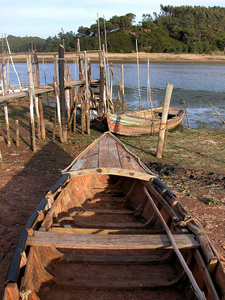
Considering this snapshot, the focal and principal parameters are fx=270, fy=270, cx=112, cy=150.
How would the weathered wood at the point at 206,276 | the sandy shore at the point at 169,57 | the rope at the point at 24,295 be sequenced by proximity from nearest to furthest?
the rope at the point at 24,295 < the weathered wood at the point at 206,276 < the sandy shore at the point at 169,57

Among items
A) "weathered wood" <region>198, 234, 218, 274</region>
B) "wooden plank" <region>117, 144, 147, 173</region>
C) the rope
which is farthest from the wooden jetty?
"weathered wood" <region>198, 234, 218, 274</region>

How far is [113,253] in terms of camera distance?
15.3 ft

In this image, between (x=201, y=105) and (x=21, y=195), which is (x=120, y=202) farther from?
(x=201, y=105)

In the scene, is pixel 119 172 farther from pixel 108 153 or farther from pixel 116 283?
pixel 116 283

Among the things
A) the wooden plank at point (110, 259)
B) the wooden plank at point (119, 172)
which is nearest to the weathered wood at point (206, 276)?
the wooden plank at point (110, 259)

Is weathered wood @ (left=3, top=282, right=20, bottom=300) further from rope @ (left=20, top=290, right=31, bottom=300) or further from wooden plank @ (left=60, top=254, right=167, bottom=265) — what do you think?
wooden plank @ (left=60, top=254, right=167, bottom=265)

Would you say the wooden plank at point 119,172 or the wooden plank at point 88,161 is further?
the wooden plank at point 88,161

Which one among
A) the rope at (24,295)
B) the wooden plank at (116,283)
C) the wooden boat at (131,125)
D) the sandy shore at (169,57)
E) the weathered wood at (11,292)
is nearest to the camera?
the weathered wood at (11,292)

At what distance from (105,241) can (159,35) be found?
8292 centimetres

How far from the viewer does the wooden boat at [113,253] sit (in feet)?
11.1

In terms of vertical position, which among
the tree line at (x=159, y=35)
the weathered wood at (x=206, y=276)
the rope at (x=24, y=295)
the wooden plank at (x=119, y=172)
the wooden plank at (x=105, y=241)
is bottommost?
the weathered wood at (x=206, y=276)

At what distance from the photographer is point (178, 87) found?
113 ft

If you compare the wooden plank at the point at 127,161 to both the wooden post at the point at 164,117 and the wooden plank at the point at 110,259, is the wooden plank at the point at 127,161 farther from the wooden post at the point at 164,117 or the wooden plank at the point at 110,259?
the wooden post at the point at 164,117

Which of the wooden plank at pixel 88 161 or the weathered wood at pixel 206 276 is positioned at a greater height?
the wooden plank at pixel 88 161
